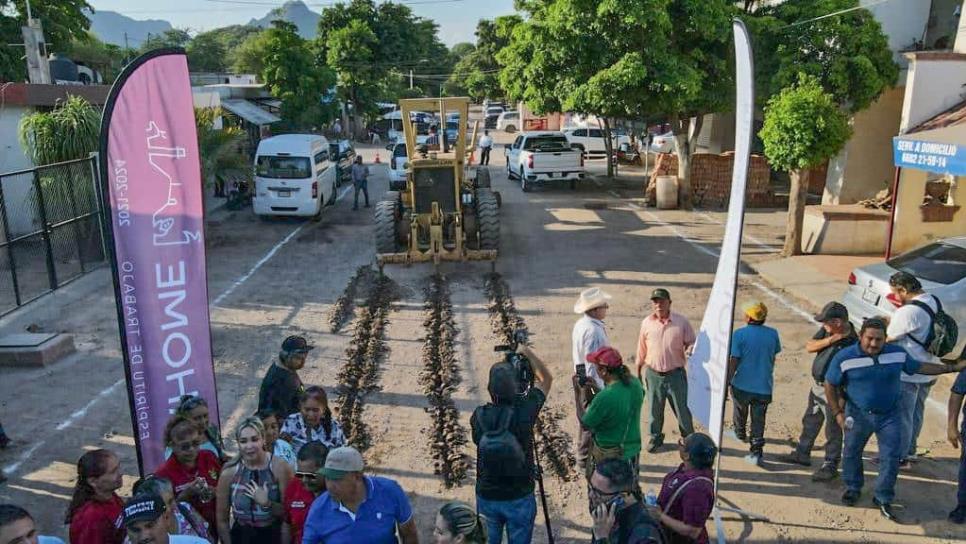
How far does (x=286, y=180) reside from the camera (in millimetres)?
17219

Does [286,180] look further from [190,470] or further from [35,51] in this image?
[190,470]

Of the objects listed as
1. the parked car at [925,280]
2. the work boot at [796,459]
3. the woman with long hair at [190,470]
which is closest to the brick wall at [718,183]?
the parked car at [925,280]

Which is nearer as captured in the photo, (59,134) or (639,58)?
(59,134)

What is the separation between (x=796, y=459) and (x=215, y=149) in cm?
1376

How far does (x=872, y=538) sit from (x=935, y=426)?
230 centimetres

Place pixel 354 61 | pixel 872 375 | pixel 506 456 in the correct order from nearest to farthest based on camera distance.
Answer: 1. pixel 506 456
2. pixel 872 375
3. pixel 354 61

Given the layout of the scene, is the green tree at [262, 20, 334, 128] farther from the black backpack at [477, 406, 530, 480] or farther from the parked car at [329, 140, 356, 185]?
→ the black backpack at [477, 406, 530, 480]

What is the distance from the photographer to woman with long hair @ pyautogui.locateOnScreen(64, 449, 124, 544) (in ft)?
11.7

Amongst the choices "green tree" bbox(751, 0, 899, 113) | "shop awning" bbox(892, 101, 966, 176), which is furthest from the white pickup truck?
"shop awning" bbox(892, 101, 966, 176)

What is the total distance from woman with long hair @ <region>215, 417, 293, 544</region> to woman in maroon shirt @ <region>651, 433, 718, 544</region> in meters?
1.92

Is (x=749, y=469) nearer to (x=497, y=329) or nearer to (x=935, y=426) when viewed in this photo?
(x=935, y=426)

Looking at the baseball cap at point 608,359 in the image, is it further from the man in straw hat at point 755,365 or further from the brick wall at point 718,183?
the brick wall at point 718,183

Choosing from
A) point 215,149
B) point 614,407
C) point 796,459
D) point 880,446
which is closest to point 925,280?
point 796,459

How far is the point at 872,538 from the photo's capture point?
5188 millimetres
